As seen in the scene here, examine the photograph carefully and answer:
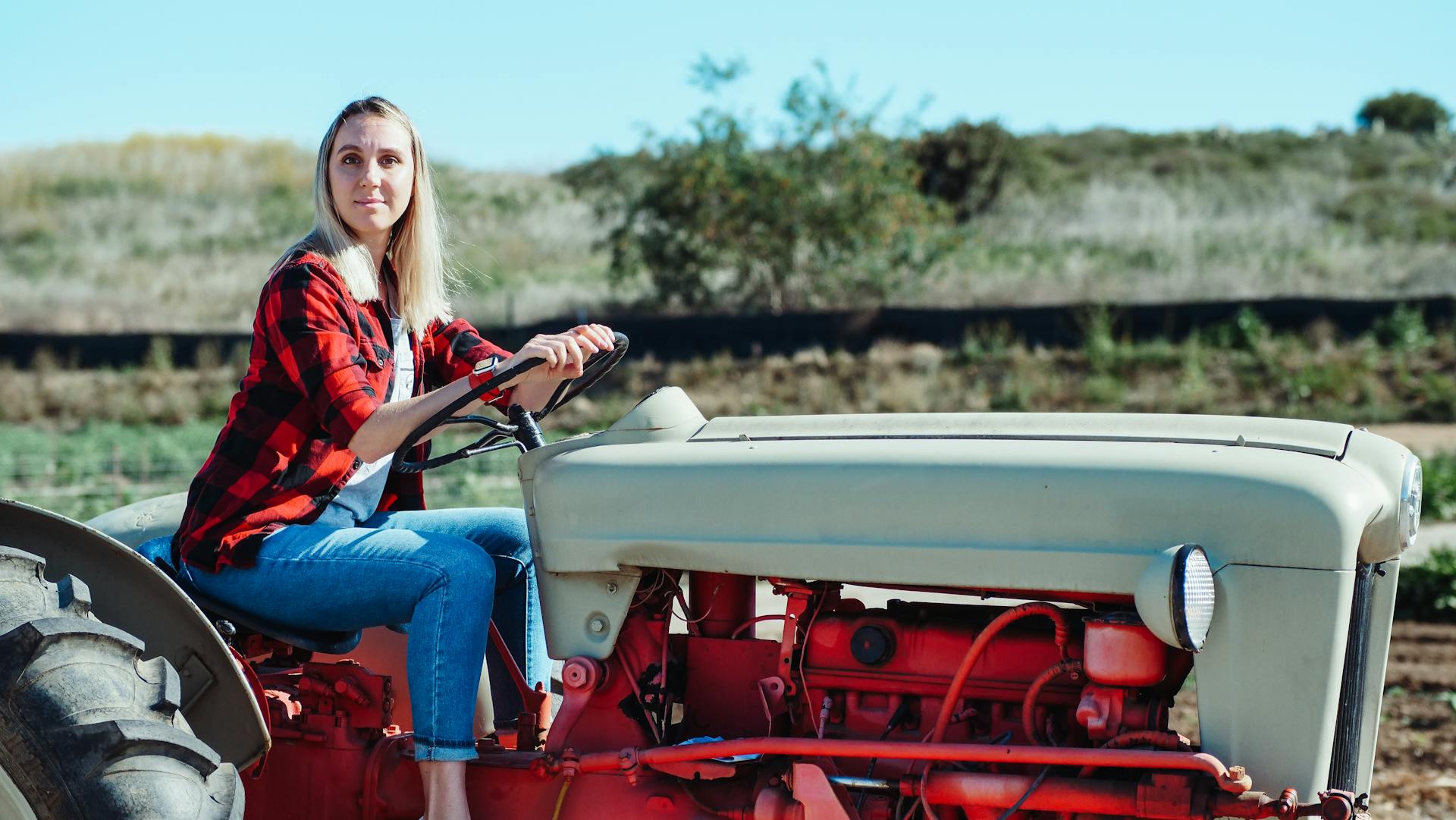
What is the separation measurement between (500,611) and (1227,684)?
1.81 metres

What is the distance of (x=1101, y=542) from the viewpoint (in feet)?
8.95

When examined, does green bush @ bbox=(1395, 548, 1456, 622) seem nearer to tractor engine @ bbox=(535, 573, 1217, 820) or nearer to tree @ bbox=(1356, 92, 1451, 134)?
tractor engine @ bbox=(535, 573, 1217, 820)

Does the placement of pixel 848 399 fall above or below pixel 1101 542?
below

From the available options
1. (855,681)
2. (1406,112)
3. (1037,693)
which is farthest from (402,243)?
(1406,112)

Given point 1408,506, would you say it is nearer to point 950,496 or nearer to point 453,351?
point 950,496

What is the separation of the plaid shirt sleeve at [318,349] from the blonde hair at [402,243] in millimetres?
132

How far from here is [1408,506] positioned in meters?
2.86

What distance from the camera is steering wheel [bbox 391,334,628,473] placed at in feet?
10.0

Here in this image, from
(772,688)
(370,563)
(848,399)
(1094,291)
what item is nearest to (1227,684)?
(772,688)

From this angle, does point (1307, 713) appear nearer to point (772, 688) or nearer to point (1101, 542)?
point (1101, 542)

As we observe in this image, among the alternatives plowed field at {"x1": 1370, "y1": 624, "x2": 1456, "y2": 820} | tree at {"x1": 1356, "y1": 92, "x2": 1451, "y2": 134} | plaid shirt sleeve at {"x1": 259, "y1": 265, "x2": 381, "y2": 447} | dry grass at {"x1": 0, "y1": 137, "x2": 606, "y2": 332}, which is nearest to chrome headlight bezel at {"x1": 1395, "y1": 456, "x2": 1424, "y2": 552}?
plaid shirt sleeve at {"x1": 259, "y1": 265, "x2": 381, "y2": 447}

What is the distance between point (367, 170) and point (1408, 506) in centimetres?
243

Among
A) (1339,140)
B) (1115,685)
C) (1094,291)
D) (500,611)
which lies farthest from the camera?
(1339,140)

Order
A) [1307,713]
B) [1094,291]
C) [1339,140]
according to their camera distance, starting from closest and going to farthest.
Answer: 1. [1307,713]
2. [1094,291]
3. [1339,140]
